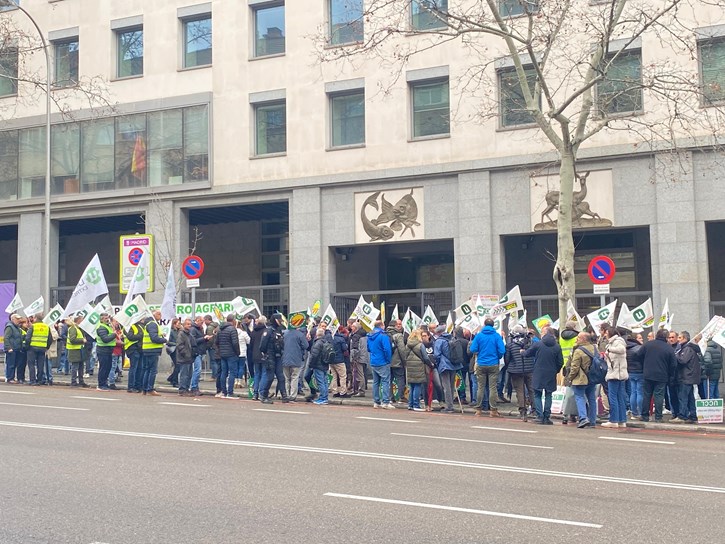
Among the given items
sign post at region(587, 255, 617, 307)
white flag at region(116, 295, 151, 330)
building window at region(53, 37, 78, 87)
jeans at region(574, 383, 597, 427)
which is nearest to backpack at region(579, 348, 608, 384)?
jeans at region(574, 383, 597, 427)

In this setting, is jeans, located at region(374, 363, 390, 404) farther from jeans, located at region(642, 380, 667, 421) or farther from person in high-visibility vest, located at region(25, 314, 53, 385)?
person in high-visibility vest, located at region(25, 314, 53, 385)

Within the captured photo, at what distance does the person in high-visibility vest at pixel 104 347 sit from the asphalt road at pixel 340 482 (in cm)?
570

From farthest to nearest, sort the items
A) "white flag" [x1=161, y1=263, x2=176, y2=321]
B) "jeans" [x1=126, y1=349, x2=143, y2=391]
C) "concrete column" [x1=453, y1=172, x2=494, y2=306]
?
"concrete column" [x1=453, y1=172, x2=494, y2=306], "white flag" [x1=161, y1=263, x2=176, y2=321], "jeans" [x1=126, y1=349, x2=143, y2=391]

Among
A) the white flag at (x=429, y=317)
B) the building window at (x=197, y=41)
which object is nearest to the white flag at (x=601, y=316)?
the white flag at (x=429, y=317)

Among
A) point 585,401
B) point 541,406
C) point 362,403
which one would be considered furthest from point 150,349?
point 585,401

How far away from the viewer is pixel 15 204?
3120 centimetres

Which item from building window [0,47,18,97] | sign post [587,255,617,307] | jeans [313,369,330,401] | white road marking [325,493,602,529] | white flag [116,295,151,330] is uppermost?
building window [0,47,18,97]

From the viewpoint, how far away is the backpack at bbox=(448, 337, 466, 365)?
1753cm

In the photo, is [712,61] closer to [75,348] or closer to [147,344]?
[147,344]

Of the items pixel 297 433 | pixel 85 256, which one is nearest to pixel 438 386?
pixel 297 433

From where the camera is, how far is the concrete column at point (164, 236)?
28766mm

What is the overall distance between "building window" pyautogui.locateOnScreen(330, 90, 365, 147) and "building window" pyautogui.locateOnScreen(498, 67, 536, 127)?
170 inches

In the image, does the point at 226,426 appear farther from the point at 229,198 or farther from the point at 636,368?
the point at 229,198

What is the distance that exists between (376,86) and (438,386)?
36.0 ft
